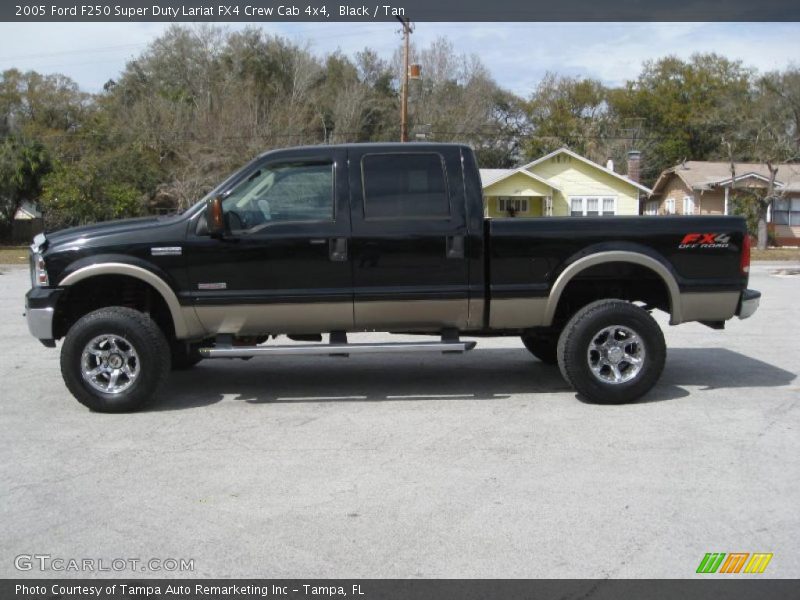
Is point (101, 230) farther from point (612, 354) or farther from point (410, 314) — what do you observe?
point (612, 354)

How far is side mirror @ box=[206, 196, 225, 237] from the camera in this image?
640 cm

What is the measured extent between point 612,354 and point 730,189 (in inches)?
1395

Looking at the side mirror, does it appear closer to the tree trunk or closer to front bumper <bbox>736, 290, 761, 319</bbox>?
front bumper <bbox>736, 290, 761, 319</bbox>

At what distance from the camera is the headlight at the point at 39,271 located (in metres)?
6.54

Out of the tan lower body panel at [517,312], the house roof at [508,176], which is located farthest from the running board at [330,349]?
the house roof at [508,176]

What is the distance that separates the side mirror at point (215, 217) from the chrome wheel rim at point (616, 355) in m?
3.26

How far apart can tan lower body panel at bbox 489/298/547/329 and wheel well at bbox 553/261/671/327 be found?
470 millimetres

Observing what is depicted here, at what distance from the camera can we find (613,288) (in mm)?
7340

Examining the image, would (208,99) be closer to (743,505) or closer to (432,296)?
(432,296)

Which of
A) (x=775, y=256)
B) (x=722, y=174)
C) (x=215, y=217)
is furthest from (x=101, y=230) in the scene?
(x=722, y=174)

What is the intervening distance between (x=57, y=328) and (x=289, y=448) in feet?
8.39

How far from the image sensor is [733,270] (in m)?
6.89

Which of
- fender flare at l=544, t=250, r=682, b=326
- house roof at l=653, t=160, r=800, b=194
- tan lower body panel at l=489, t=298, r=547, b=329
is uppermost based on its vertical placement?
house roof at l=653, t=160, r=800, b=194
